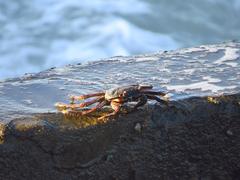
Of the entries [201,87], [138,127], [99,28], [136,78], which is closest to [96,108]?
[138,127]

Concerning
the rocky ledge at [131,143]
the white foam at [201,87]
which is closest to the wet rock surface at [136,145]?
the rocky ledge at [131,143]

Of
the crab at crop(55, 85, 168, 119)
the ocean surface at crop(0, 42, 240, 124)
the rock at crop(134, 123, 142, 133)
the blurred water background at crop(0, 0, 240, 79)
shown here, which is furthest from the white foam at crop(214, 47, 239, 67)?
the blurred water background at crop(0, 0, 240, 79)

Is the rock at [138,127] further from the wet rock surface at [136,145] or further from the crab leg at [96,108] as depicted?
the crab leg at [96,108]

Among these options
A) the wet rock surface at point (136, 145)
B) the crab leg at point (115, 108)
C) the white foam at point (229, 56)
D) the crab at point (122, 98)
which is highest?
the white foam at point (229, 56)

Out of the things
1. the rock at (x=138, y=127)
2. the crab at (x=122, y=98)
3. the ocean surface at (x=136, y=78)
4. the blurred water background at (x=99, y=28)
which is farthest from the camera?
the blurred water background at (x=99, y=28)

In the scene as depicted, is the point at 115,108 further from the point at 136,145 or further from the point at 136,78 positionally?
the point at 136,78

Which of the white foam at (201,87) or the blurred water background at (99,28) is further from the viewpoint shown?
the blurred water background at (99,28)

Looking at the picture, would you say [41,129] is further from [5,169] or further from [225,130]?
[225,130]
